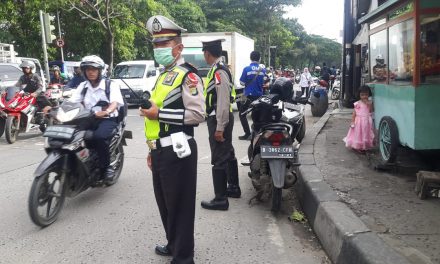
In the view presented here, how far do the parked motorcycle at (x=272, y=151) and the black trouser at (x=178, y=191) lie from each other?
1.44 meters

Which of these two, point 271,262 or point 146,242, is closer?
point 271,262

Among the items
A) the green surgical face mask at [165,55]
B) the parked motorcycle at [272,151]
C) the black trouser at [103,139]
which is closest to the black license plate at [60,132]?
the black trouser at [103,139]

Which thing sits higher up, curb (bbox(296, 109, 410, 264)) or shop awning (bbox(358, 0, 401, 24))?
shop awning (bbox(358, 0, 401, 24))

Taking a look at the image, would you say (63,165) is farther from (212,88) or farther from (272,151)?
(272,151)

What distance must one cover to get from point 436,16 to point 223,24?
105 ft

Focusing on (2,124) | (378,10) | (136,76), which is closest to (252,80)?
(378,10)

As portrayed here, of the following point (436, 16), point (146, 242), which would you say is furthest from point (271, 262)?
point (436, 16)

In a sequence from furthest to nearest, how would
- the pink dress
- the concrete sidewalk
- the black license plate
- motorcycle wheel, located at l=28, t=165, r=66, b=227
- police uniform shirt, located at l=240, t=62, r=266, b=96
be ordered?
police uniform shirt, located at l=240, t=62, r=266, b=96, the pink dress, the black license plate, motorcycle wheel, located at l=28, t=165, r=66, b=227, the concrete sidewalk

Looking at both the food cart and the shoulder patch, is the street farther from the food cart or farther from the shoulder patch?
the food cart

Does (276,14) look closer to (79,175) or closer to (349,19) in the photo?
(349,19)

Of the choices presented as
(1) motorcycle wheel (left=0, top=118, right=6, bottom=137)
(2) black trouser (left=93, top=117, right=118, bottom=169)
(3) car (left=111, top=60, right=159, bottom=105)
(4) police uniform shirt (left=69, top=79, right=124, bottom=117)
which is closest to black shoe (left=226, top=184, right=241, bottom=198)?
(2) black trouser (left=93, top=117, right=118, bottom=169)

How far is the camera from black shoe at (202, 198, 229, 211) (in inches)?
186

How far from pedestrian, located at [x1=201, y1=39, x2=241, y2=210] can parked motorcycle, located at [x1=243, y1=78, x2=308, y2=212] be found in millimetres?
359

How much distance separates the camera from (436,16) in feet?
15.8
